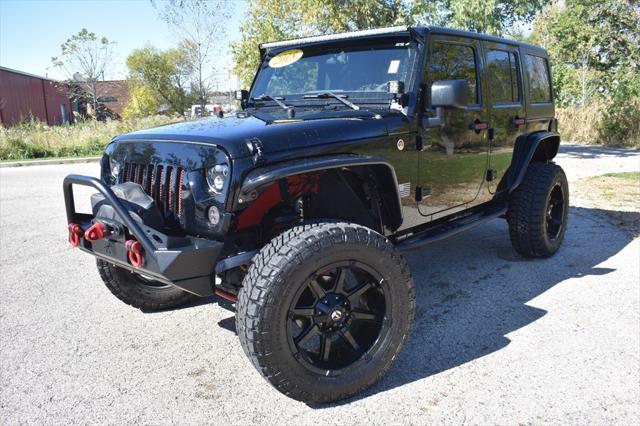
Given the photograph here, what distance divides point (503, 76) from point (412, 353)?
2.64m

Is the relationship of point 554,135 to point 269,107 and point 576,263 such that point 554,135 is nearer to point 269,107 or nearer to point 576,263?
point 576,263

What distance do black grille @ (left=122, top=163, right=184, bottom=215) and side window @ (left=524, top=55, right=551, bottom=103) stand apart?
357cm

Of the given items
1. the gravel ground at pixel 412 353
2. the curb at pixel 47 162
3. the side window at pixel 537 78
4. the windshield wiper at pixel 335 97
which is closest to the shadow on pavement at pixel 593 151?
the side window at pixel 537 78

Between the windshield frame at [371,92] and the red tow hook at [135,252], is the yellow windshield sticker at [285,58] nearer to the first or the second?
the windshield frame at [371,92]

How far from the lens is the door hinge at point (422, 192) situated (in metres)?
3.47

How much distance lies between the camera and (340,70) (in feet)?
12.0

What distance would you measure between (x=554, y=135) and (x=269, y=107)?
2.95m

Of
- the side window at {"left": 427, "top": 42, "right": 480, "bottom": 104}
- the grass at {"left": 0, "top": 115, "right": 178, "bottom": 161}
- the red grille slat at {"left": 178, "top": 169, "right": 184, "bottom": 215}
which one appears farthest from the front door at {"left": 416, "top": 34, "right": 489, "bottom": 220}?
the grass at {"left": 0, "top": 115, "right": 178, "bottom": 161}

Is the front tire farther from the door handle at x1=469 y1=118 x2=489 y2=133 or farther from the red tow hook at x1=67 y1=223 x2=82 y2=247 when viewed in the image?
the door handle at x1=469 y1=118 x2=489 y2=133

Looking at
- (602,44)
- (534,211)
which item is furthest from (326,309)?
(602,44)

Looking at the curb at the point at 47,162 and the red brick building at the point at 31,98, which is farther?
the red brick building at the point at 31,98

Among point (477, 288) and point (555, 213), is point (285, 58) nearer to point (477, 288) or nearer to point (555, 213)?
point (477, 288)

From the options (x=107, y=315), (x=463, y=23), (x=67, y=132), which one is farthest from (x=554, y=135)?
(x=67, y=132)

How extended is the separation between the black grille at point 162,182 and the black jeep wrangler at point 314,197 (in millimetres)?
11
